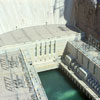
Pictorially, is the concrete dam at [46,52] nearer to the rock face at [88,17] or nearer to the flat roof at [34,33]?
the flat roof at [34,33]

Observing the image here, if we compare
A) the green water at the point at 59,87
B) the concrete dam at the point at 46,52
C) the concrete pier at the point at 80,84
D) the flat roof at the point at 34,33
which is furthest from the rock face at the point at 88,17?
the green water at the point at 59,87

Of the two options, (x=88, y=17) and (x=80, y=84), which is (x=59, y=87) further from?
(x=88, y=17)

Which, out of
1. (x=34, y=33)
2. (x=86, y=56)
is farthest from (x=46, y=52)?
(x=86, y=56)

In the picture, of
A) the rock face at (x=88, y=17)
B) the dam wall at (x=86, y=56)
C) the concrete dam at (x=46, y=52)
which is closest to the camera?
the concrete dam at (x=46, y=52)

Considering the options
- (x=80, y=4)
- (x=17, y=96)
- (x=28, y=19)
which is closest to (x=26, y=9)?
(x=28, y=19)

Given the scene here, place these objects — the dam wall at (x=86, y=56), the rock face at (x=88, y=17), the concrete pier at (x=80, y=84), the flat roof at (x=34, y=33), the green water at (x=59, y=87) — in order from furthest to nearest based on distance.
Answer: the flat roof at (x=34, y=33) < the rock face at (x=88, y=17) < the green water at (x=59, y=87) < the dam wall at (x=86, y=56) < the concrete pier at (x=80, y=84)

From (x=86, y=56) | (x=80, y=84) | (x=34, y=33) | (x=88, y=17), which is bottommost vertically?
(x=80, y=84)

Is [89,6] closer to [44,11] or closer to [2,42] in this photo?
[44,11]
